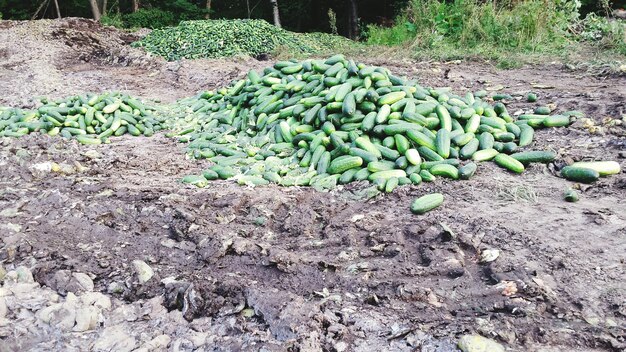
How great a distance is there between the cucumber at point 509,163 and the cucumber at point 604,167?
0.41 meters

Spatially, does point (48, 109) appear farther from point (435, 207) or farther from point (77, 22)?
point (77, 22)

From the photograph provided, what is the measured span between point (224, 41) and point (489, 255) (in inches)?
386

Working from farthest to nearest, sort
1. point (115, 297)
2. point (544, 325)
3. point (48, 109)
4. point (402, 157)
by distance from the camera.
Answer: point (48, 109) < point (402, 157) < point (115, 297) < point (544, 325)

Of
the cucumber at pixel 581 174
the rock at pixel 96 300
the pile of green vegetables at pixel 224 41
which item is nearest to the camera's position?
the rock at pixel 96 300

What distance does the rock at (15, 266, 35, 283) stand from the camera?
2.91m

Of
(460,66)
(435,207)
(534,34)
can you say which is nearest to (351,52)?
(460,66)

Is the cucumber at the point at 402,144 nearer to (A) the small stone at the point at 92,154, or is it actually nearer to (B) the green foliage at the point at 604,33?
(A) the small stone at the point at 92,154

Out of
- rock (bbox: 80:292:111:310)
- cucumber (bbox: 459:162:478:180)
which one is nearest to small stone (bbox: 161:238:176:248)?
rock (bbox: 80:292:111:310)

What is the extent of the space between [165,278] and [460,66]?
6.71m

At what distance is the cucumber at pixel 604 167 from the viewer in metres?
4.02

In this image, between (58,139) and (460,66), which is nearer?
(58,139)

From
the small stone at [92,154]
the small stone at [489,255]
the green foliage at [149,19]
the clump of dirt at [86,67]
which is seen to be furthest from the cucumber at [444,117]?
the green foliage at [149,19]

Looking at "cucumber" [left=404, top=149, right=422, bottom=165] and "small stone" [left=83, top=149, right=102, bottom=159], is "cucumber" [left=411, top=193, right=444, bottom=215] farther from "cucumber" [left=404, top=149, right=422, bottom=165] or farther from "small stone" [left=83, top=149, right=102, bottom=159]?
"small stone" [left=83, top=149, right=102, bottom=159]

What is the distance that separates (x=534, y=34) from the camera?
9.37 meters
